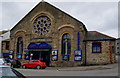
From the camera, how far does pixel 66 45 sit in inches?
995

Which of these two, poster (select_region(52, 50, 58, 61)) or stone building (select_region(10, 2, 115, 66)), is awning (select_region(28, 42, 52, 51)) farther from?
poster (select_region(52, 50, 58, 61))

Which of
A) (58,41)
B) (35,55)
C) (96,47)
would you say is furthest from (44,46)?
(96,47)

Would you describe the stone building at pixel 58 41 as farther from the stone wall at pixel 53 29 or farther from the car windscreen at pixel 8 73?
the car windscreen at pixel 8 73

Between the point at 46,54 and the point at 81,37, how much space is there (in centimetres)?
707

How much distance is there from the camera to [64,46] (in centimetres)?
2548

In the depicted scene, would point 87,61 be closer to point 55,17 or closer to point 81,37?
point 81,37

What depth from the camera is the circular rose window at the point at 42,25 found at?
89.2 ft

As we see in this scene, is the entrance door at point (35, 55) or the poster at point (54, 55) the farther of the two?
the entrance door at point (35, 55)

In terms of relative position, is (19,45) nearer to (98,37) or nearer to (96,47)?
(96,47)

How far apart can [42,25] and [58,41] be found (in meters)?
4.93

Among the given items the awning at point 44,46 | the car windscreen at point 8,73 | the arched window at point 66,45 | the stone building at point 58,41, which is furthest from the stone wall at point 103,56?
the car windscreen at point 8,73

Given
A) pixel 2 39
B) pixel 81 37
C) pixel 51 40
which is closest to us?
pixel 81 37

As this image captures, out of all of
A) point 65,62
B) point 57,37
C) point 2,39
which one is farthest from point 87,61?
point 2,39

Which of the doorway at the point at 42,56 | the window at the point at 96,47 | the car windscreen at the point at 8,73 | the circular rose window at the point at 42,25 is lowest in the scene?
the doorway at the point at 42,56
